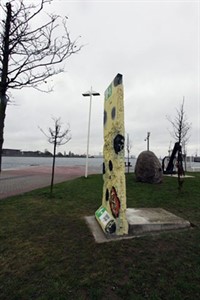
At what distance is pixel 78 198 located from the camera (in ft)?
29.2

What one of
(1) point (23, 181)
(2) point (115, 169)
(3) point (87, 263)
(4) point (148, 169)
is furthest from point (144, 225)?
(1) point (23, 181)

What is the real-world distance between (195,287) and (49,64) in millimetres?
5188

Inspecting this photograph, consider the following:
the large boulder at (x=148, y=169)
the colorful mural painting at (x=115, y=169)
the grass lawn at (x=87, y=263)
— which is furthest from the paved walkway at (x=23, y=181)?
the colorful mural painting at (x=115, y=169)

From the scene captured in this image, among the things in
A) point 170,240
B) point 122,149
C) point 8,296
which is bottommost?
point 8,296

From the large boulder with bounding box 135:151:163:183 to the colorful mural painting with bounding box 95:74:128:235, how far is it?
7.26 meters

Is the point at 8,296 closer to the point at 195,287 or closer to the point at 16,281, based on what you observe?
the point at 16,281

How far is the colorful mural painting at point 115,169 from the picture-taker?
487 cm

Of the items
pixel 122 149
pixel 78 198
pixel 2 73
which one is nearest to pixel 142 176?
pixel 78 198

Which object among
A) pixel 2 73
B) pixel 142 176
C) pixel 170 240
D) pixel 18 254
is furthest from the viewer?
pixel 142 176

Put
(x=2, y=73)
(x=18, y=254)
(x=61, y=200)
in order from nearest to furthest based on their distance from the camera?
(x=18, y=254)
(x=2, y=73)
(x=61, y=200)

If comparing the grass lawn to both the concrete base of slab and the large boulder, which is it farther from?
the large boulder

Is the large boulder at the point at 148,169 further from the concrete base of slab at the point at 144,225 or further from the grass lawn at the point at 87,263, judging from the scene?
the concrete base of slab at the point at 144,225

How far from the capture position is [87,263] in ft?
12.3

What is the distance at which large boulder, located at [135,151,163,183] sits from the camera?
12.6 m
